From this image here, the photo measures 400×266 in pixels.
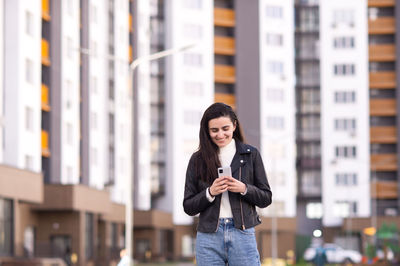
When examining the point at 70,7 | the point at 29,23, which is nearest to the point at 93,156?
the point at 70,7

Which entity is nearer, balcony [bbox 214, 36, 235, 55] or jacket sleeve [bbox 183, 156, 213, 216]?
jacket sleeve [bbox 183, 156, 213, 216]

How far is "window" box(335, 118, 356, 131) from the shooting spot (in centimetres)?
11112

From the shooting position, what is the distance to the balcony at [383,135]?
112500mm

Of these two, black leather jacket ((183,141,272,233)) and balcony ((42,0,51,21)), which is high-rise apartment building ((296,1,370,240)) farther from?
black leather jacket ((183,141,272,233))

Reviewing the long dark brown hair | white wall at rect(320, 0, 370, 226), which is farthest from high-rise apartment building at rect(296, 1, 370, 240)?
the long dark brown hair

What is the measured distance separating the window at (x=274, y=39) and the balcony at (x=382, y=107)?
43.6ft

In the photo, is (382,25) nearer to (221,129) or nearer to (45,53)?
(45,53)

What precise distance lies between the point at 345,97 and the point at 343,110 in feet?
4.63

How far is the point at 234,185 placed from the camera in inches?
279

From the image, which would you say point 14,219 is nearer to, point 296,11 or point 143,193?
point 143,193

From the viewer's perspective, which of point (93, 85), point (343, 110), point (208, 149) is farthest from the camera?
point (343, 110)

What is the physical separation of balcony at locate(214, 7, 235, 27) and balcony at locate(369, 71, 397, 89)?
17.3 m

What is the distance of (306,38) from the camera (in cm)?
11238

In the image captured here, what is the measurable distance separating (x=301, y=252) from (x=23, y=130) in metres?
53.8
